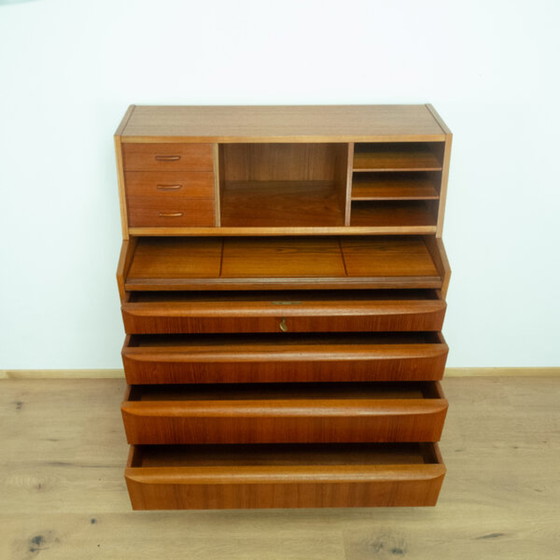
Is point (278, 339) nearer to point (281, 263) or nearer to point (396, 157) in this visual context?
point (281, 263)

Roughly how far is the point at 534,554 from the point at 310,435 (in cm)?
76

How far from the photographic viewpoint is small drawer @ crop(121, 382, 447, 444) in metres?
1.81

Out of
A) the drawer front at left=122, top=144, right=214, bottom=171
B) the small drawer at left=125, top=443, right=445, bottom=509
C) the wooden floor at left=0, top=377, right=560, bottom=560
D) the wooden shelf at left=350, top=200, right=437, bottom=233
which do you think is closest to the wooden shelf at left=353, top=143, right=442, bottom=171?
the wooden shelf at left=350, top=200, right=437, bottom=233

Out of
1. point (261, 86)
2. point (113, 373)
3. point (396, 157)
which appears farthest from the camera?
point (113, 373)

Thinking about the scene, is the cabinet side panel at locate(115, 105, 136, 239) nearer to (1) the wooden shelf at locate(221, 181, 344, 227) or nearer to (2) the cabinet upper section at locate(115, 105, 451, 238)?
(2) the cabinet upper section at locate(115, 105, 451, 238)

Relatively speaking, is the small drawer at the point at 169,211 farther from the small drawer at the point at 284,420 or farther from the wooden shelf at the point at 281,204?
the small drawer at the point at 284,420

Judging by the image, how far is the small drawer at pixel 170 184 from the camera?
1819 millimetres

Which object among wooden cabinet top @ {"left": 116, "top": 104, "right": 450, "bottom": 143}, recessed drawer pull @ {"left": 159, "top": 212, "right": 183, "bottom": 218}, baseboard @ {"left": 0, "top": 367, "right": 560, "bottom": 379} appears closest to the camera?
wooden cabinet top @ {"left": 116, "top": 104, "right": 450, "bottom": 143}

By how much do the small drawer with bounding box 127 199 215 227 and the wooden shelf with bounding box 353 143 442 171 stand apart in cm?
43

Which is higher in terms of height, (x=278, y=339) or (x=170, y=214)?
(x=170, y=214)

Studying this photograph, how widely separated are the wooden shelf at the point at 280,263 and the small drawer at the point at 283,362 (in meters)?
0.17

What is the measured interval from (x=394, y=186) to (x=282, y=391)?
68 cm

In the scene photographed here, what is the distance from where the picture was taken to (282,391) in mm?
1991

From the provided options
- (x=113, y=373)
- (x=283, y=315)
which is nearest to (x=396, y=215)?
(x=283, y=315)
